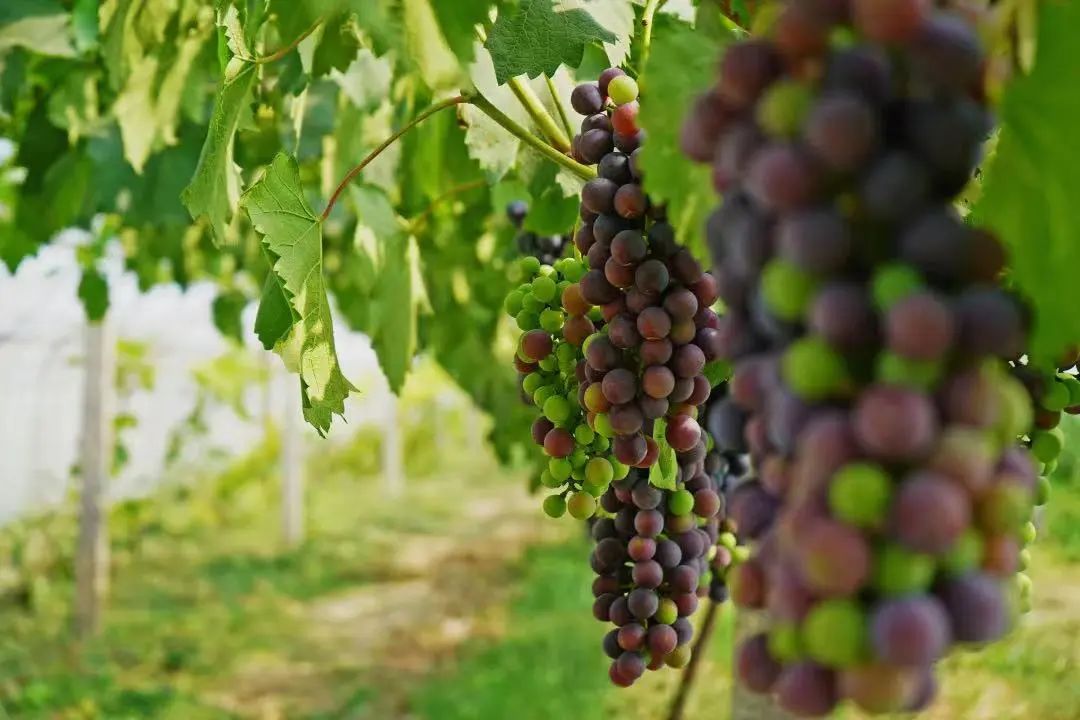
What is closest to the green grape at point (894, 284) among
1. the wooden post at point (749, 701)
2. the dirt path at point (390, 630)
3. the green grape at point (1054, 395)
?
the green grape at point (1054, 395)

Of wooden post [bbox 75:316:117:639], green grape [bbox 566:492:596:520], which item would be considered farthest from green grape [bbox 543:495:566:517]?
wooden post [bbox 75:316:117:639]

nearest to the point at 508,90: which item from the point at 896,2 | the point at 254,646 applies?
the point at 896,2

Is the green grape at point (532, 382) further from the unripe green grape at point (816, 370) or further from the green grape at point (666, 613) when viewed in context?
the unripe green grape at point (816, 370)

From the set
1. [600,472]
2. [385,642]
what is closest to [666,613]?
[600,472]

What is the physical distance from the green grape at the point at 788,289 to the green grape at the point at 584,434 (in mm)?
600

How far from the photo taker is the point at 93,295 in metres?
3.10

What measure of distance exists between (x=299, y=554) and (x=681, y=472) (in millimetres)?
8313

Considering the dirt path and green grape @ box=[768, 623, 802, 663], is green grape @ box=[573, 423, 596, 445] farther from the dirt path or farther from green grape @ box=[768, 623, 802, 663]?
the dirt path

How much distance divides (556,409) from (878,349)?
62 cm

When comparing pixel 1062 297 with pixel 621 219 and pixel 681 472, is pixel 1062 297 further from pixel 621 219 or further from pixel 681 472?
pixel 681 472

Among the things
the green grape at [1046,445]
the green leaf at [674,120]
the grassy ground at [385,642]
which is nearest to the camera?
the green leaf at [674,120]

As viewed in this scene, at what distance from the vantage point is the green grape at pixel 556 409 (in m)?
1.04

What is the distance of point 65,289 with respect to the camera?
370 inches

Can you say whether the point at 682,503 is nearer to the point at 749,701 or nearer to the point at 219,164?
the point at 219,164
